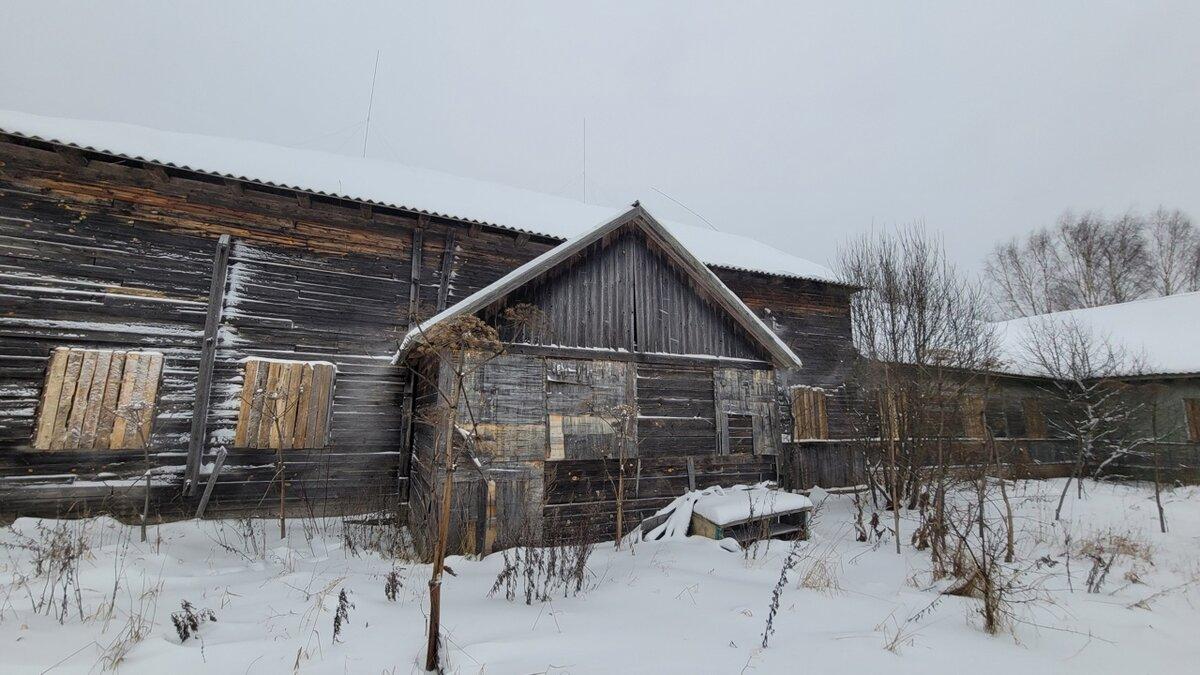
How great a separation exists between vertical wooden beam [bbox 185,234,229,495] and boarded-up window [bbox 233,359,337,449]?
0.51 m

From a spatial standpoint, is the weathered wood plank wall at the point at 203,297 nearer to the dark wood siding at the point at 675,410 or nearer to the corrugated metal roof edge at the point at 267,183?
the corrugated metal roof edge at the point at 267,183

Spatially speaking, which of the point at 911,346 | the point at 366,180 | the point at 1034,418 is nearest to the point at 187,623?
the point at 366,180

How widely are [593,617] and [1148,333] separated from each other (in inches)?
960

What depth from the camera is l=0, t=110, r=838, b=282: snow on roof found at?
8477 millimetres

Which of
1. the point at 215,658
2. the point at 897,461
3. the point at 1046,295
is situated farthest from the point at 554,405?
the point at 1046,295

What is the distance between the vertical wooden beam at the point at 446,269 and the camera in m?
10.1

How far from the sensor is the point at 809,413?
1354 cm

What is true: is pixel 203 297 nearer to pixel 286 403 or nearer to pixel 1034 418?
pixel 286 403

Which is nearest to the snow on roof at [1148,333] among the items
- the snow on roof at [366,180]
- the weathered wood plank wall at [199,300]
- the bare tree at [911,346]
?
the bare tree at [911,346]

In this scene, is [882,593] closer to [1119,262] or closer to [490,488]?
[490,488]

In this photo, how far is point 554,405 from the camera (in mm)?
7461

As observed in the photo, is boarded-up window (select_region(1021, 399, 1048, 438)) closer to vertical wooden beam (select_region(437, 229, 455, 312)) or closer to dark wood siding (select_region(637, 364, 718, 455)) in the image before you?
dark wood siding (select_region(637, 364, 718, 455))

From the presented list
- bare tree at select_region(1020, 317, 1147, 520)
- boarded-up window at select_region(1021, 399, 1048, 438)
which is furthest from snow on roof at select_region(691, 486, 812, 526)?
boarded-up window at select_region(1021, 399, 1048, 438)

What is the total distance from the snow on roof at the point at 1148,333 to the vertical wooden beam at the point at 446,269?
56.1 ft
